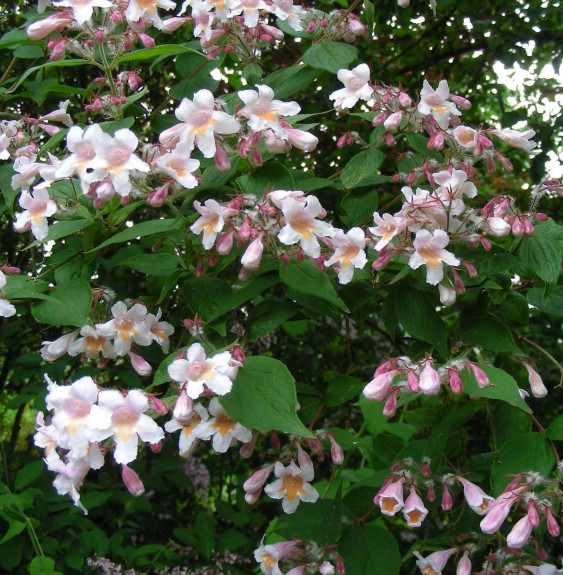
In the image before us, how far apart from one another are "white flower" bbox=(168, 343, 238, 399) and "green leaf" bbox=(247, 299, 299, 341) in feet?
0.87

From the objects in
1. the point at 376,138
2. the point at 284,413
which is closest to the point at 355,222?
the point at 376,138

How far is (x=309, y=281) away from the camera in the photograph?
1.39m

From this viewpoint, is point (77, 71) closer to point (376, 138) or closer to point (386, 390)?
point (376, 138)

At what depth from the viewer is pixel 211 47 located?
5.59 feet

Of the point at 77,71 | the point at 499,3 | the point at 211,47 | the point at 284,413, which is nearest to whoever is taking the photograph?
the point at 284,413

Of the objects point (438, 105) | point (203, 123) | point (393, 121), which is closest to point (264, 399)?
point (203, 123)

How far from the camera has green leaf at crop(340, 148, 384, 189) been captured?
1.69 meters

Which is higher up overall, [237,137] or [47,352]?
[237,137]

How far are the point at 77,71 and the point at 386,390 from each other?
2.05m

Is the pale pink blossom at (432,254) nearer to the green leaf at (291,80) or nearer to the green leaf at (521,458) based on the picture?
the green leaf at (521,458)

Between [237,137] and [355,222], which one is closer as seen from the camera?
[237,137]

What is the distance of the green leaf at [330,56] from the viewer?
172 cm

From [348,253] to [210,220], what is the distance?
0.31 meters

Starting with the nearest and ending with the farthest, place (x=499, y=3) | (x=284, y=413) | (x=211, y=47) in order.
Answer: (x=284, y=413) → (x=211, y=47) → (x=499, y=3)
